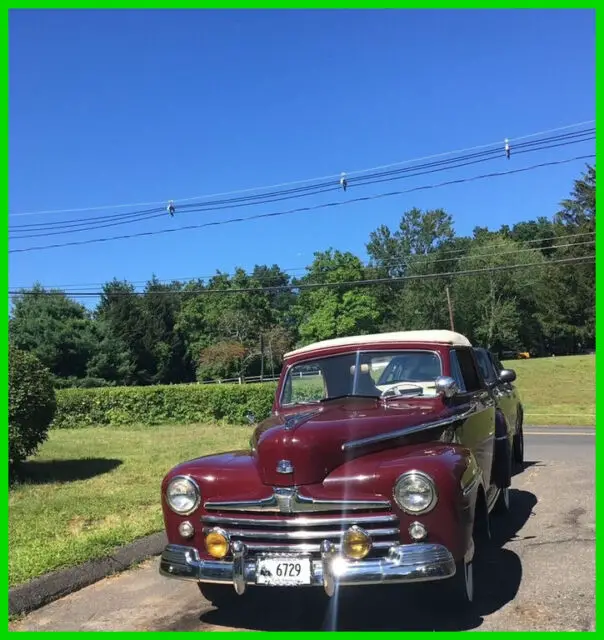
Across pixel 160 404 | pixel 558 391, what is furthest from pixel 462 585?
pixel 558 391

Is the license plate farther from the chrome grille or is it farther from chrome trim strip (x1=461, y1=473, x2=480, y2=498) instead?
chrome trim strip (x1=461, y1=473, x2=480, y2=498)

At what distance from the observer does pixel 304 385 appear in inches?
223

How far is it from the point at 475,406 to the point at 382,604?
6.21ft

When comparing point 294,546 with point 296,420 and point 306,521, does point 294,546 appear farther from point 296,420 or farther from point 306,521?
point 296,420

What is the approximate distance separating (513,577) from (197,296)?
237 feet

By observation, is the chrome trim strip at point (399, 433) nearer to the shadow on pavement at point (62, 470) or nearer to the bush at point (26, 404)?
the bush at point (26, 404)

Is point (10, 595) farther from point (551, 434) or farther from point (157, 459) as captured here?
point (551, 434)

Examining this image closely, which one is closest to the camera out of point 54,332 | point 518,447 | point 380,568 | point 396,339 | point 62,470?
point 380,568

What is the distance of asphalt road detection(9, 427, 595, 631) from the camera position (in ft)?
12.7

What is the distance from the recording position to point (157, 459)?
423 inches

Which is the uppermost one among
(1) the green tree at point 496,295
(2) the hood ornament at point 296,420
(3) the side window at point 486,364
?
(1) the green tree at point 496,295

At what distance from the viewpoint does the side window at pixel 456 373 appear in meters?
5.31

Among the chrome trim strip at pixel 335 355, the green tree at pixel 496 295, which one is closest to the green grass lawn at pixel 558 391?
the chrome trim strip at pixel 335 355

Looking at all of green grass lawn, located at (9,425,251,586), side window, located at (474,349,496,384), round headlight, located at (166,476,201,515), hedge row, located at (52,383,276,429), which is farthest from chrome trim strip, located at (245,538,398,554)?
hedge row, located at (52,383,276,429)
